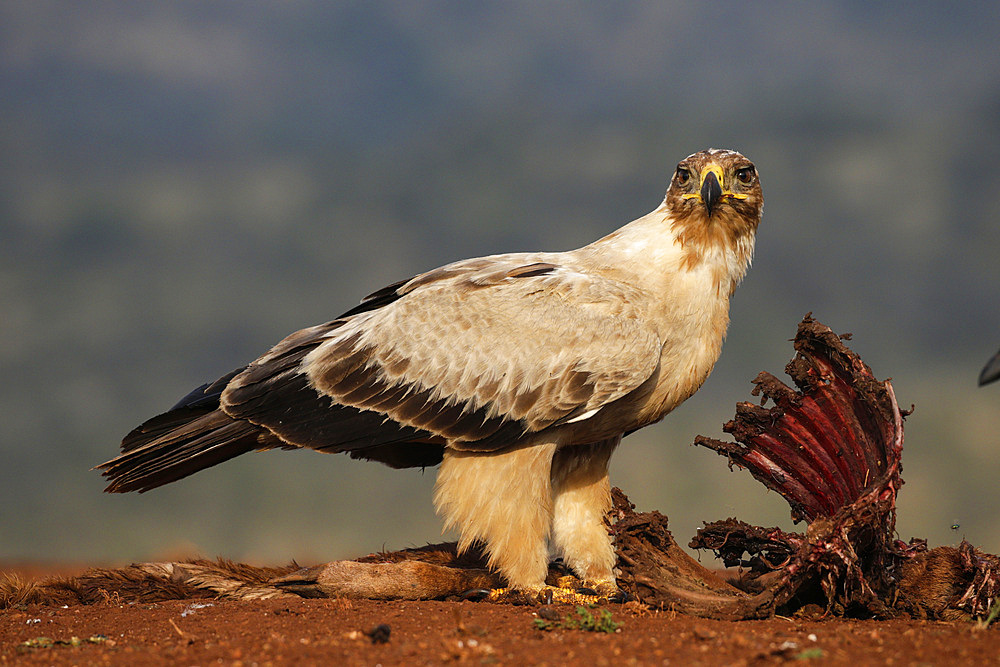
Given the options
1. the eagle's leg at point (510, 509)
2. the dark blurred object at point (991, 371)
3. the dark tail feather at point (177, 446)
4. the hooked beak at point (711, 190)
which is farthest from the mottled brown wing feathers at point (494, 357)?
the dark blurred object at point (991, 371)

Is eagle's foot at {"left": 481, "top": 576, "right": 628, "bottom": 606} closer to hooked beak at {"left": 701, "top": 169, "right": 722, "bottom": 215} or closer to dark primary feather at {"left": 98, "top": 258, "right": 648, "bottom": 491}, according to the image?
dark primary feather at {"left": 98, "top": 258, "right": 648, "bottom": 491}

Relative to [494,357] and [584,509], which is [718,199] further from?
[584,509]

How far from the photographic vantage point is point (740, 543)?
264 inches

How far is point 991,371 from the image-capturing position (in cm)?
465

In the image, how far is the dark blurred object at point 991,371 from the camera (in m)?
4.63

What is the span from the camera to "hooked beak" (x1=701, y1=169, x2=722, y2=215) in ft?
22.5

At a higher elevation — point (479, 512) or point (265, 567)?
point (479, 512)

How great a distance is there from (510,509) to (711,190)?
304 cm

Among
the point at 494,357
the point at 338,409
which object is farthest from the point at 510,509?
the point at 338,409

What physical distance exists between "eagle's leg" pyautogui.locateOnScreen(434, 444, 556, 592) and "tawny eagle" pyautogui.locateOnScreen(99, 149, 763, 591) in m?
0.01

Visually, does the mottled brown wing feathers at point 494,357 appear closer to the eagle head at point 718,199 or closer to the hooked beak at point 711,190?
the eagle head at point 718,199

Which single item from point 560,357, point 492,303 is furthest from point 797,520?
point 492,303

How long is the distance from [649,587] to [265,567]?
144 inches

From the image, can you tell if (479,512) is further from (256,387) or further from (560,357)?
(256,387)
